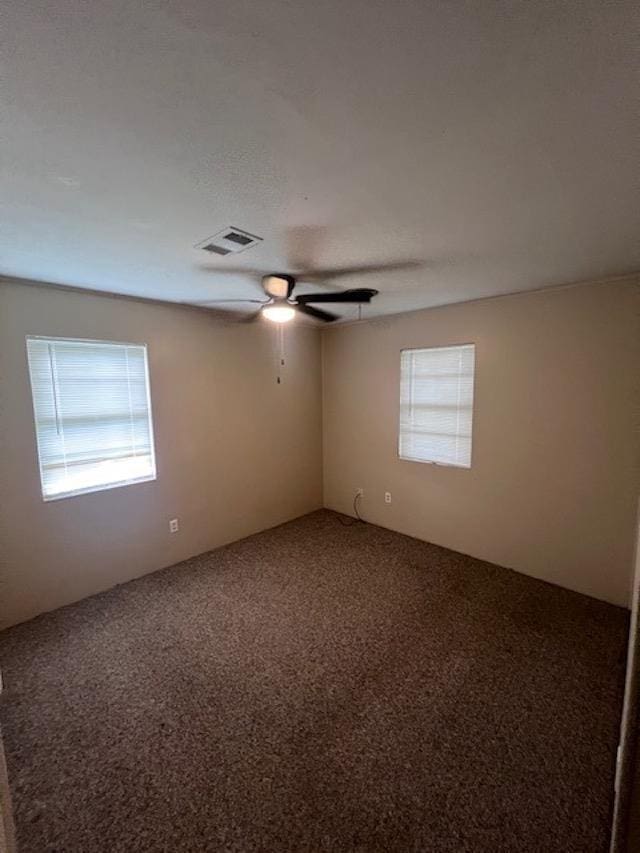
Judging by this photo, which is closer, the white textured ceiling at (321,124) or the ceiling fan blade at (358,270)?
the white textured ceiling at (321,124)

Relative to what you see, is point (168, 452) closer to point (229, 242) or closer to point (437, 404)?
point (229, 242)

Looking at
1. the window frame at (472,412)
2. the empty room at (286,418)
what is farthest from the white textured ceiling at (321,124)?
the window frame at (472,412)

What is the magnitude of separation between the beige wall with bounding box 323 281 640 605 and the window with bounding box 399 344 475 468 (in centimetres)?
9

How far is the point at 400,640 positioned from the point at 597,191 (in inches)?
98.6

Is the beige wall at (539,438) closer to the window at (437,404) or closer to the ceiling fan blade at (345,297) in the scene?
the window at (437,404)

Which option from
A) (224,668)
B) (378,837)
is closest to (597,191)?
(378,837)

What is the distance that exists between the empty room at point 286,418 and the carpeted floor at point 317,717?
1 cm

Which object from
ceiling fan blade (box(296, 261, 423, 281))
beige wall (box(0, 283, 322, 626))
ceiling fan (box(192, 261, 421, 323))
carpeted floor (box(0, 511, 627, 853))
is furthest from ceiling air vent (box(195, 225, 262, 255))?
carpeted floor (box(0, 511, 627, 853))

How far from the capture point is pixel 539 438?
2.77 metres

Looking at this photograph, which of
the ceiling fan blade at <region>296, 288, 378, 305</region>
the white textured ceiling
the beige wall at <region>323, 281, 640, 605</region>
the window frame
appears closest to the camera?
the white textured ceiling

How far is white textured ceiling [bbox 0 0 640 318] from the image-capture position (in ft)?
2.39

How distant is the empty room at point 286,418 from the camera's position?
0.85 meters

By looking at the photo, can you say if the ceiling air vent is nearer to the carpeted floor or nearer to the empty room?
the empty room

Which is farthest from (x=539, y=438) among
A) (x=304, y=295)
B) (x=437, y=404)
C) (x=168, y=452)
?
(x=168, y=452)
